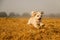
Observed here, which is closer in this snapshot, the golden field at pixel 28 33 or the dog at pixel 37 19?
the golden field at pixel 28 33

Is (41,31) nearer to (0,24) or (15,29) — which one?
(15,29)

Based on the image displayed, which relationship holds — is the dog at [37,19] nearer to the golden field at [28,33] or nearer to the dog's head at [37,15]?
the dog's head at [37,15]

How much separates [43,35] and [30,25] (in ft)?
2.67

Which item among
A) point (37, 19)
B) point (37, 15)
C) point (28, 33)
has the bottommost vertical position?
point (28, 33)

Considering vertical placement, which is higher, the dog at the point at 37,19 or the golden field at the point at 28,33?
the dog at the point at 37,19

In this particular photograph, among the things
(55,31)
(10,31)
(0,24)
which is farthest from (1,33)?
(55,31)

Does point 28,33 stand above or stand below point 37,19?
below

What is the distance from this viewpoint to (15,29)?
6840 millimetres

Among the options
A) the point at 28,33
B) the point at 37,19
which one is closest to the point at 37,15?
the point at 37,19

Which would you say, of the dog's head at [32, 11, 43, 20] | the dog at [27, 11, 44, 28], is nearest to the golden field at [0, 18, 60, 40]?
the dog at [27, 11, 44, 28]

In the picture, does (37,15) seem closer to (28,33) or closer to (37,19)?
(37,19)

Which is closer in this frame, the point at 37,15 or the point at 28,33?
the point at 28,33

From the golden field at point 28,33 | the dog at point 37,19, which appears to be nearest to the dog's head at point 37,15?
the dog at point 37,19

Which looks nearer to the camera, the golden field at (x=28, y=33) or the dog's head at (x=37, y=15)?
the golden field at (x=28, y=33)
